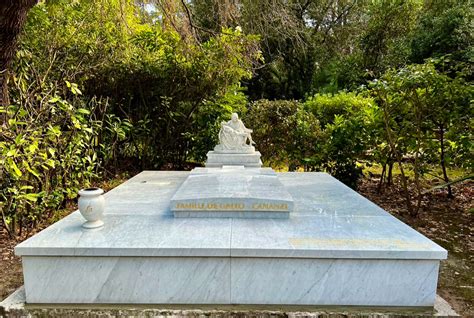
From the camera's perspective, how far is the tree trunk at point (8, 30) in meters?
4.02

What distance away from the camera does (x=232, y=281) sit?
8.84 feet

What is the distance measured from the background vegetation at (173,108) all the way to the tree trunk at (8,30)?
0.27ft

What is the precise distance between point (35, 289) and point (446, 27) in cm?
1359

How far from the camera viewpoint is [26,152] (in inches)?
154

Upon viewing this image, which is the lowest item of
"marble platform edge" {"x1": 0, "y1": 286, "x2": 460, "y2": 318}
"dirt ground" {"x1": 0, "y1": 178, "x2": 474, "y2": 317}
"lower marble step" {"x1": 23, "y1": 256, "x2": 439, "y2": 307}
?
"dirt ground" {"x1": 0, "y1": 178, "x2": 474, "y2": 317}

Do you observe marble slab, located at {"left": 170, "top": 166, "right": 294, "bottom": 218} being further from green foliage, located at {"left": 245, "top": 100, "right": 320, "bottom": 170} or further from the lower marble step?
green foliage, located at {"left": 245, "top": 100, "right": 320, "bottom": 170}

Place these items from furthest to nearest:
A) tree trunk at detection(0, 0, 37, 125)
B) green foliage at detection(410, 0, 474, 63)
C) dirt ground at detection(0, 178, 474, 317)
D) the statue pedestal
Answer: green foliage at detection(410, 0, 474, 63) → the statue pedestal → tree trunk at detection(0, 0, 37, 125) → dirt ground at detection(0, 178, 474, 317)

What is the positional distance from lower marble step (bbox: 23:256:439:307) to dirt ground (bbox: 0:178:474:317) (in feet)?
2.17

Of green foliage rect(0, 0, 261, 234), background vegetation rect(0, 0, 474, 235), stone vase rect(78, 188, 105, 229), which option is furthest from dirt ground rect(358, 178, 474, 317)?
green foliage rect(0, 0, 261, 234)

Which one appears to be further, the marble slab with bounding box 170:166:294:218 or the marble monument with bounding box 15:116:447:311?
the marble slab with bounding box 170:166:294:218

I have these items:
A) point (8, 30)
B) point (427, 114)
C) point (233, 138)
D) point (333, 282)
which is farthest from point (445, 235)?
point (8, 30)

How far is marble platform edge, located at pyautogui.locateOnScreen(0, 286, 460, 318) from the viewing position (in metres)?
2.58

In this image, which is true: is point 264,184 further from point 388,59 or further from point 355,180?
point 388,59

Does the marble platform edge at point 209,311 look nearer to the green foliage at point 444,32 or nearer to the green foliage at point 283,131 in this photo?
the green foliage at point 283,131
